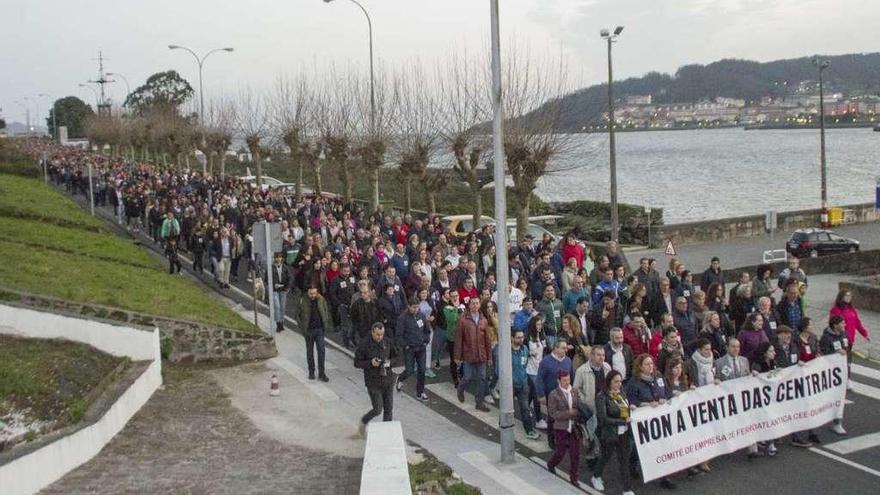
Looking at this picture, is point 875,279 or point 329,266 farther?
point 875,279

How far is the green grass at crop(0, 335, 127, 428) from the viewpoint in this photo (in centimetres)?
1068

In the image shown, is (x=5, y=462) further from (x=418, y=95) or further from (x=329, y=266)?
(x=418, y=95)

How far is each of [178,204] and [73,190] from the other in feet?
73.5

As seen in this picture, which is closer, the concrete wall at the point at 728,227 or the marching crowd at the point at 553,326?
the marching crowd at the point at 553,326

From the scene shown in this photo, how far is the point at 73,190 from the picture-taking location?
156 ft

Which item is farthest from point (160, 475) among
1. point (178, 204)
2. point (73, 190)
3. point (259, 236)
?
point (73, 190)

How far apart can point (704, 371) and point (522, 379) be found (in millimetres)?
2258

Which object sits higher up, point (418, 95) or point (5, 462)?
point (418, 95)

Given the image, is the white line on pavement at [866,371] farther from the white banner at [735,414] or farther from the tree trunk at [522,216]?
the tree trunk at [522,216]

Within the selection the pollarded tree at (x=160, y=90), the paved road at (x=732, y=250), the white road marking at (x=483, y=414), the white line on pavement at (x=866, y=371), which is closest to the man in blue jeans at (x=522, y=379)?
the white road marking at (x=483, y=414)

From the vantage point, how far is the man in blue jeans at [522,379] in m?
11.7

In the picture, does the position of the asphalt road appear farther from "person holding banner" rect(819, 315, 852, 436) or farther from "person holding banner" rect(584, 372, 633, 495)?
"person holding banner" rect(819, 315, 852, 436)

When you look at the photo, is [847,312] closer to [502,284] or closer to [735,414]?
[735,414]

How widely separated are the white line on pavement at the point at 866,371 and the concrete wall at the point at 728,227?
23002mm
